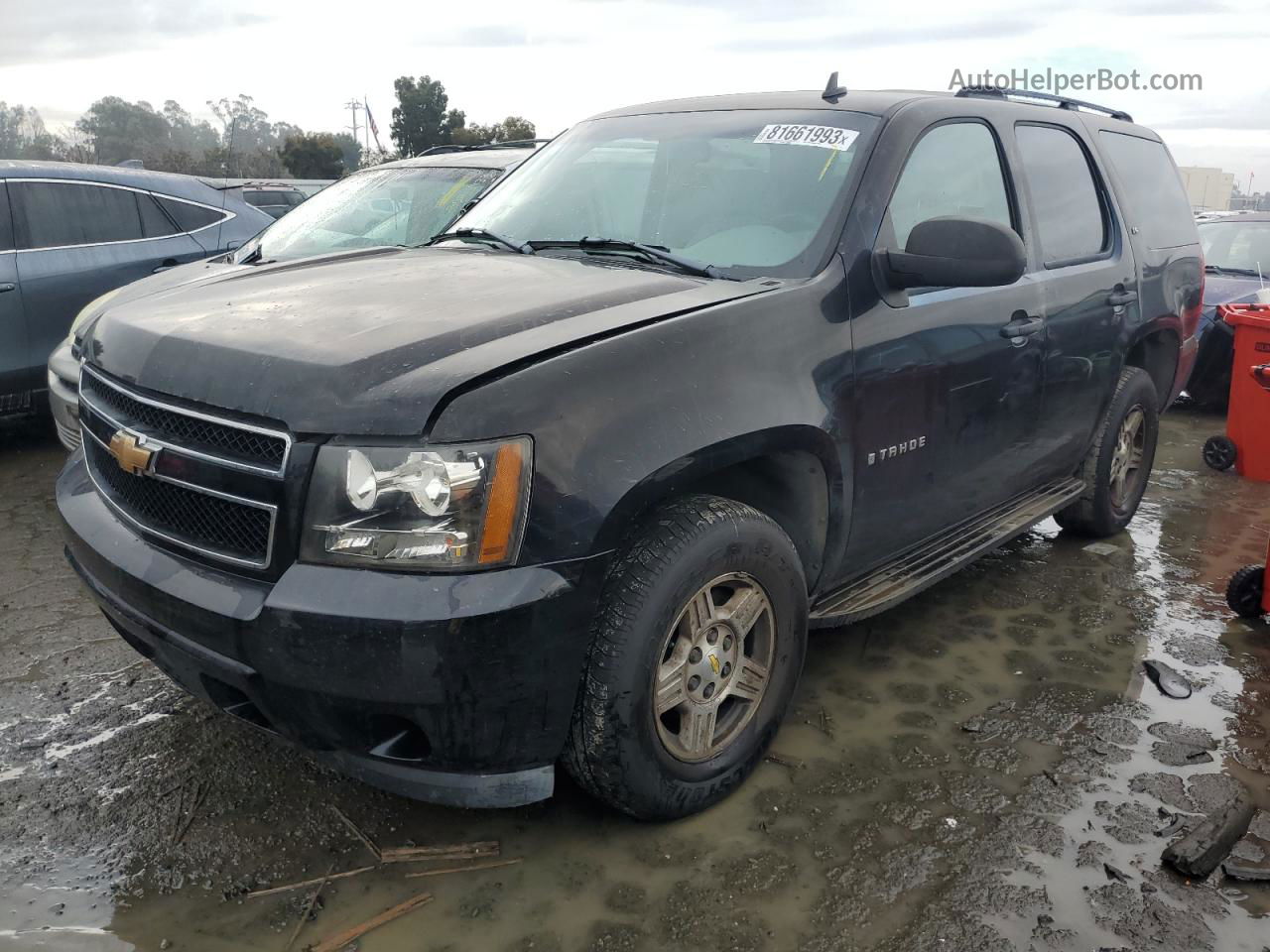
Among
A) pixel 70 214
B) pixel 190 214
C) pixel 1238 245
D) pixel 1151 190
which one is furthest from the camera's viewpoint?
pixel 1238 245

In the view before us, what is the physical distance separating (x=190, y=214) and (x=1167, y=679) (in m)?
6.34

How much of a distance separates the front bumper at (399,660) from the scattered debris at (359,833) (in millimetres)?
360

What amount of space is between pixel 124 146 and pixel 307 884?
47.2 metres

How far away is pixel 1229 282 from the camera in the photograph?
27.6 ft

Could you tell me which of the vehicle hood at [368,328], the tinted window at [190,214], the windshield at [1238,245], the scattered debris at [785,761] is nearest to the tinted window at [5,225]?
the tinted window at [190,214]

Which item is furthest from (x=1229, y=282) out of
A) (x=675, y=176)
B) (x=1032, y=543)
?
(x=675, y=176)

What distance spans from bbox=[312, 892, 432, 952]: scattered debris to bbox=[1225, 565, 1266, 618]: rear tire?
11.2 feet

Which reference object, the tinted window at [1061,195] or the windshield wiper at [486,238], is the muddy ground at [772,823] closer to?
the tinted window at [1061,195]

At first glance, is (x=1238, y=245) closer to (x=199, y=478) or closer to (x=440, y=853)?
(x=440, y=853)

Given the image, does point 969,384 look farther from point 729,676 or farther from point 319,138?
point 319,138

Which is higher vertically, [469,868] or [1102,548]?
[469,868]

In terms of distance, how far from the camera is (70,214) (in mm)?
6207

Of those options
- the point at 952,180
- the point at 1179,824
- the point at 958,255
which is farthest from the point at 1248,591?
A: the point at 958,255

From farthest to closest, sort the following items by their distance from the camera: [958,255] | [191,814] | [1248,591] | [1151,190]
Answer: [1151,190], [1248,591], [958,255], [191,814]
